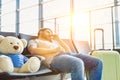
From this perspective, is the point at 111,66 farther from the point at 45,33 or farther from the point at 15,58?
the point at 15,58

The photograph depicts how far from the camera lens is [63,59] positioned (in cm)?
183

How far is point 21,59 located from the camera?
6.51ft

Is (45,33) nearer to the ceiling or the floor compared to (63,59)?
nearer to the ceiling

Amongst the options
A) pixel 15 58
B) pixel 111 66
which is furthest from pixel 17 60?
pixel 111 66

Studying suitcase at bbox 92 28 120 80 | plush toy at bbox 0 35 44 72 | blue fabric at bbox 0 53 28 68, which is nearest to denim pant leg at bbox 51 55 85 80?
plush toy at bbox 0 35 44 72

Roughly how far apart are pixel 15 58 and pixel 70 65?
1.65ft

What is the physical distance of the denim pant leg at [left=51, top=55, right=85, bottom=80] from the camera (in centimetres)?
171

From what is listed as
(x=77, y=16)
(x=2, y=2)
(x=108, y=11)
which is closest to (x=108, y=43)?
(x=108, y=11)

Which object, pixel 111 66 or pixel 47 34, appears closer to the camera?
pixel 47 34

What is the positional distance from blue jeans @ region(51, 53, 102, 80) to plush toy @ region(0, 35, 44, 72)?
166 mm

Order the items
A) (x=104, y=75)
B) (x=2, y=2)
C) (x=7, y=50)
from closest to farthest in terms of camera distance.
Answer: (x=7, y=50) → (x=104, y=75) → (x=2, y=2)

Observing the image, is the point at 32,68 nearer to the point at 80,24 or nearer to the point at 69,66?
the point at 69,66

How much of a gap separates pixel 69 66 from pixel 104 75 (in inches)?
29.4

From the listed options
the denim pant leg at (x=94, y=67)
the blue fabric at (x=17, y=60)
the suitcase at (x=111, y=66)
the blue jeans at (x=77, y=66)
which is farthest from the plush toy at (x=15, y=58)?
the suitcase at (x=111, y=66)
